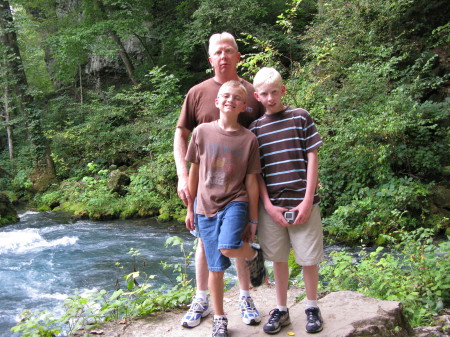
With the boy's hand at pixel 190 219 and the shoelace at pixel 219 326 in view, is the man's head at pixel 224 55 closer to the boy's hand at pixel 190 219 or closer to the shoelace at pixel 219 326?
the boy's hand at pixel 190 219

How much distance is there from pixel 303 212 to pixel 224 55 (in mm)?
1195

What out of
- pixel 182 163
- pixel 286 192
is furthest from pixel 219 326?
pixel 182 163

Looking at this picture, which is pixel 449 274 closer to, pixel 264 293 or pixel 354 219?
pixel 264 293

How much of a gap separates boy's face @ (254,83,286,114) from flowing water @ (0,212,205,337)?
9.19 ft

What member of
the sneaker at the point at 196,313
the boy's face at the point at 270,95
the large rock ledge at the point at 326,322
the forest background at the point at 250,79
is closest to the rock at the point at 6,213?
the forest background at the point at 250,79

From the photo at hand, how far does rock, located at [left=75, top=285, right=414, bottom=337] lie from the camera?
2543 millimetres

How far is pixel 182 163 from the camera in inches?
110

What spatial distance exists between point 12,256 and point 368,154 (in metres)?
7.26

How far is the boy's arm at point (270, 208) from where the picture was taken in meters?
2.51

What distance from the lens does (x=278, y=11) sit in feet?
49.0

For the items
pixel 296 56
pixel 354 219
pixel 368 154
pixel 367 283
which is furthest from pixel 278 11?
pixel 367 283

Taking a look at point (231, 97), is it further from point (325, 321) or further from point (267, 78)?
point (325, 321)

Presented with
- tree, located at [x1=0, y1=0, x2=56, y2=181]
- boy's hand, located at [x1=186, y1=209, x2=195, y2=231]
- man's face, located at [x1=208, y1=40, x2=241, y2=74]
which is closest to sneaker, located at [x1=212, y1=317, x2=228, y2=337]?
boy's hand, located at [x1=186, y1=209, x2=195, y2=231]

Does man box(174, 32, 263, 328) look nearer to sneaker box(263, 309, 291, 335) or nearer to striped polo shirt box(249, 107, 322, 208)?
sneaker box(263, 309, 291, 335)
